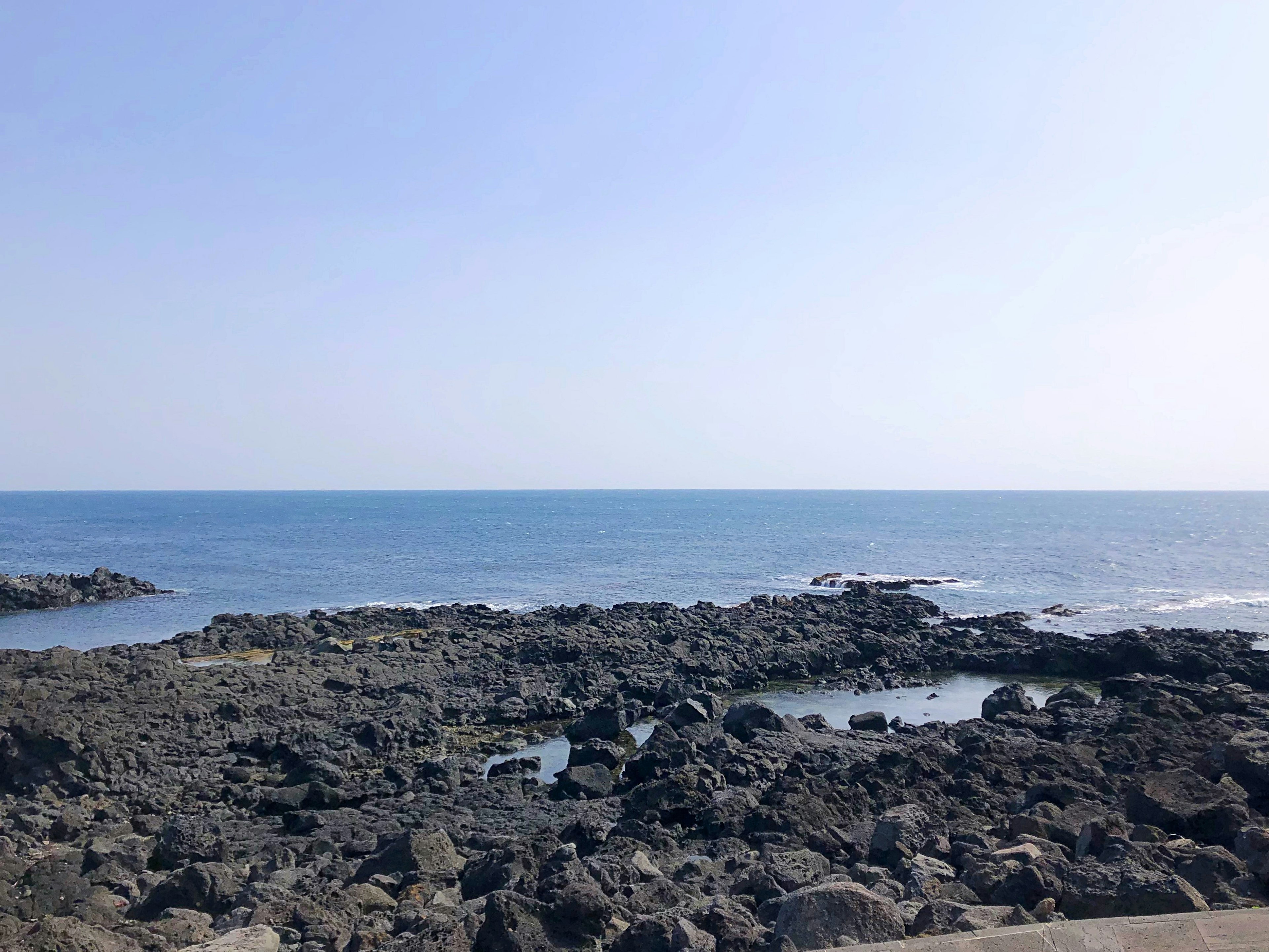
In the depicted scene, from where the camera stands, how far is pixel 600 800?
17016 mm

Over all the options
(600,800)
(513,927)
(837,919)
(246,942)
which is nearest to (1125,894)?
(837,919)

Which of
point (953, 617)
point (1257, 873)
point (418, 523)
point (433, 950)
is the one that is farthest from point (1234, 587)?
point (418, 523)

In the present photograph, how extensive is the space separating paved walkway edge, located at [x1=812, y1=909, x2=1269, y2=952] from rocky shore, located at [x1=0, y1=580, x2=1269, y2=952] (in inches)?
85.1

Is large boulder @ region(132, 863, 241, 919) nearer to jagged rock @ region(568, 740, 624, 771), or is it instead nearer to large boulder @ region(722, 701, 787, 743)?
jagged rock @ region(568, 740, 624, 771)

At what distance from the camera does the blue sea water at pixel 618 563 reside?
46.8 m

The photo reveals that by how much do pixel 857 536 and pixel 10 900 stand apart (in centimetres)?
9805

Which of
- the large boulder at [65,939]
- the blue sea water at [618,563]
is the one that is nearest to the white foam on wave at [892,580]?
the blue sea water at [618,563]

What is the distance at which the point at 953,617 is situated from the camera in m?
42.5

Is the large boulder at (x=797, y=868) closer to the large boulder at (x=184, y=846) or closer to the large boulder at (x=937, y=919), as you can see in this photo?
the large boulder at (x=937, y=919)

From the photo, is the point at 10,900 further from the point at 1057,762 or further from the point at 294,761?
the point at 1057,762

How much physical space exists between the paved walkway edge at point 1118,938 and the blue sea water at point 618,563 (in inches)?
1509

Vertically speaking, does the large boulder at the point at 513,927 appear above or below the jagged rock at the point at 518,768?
above

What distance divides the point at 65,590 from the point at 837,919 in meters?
55.0

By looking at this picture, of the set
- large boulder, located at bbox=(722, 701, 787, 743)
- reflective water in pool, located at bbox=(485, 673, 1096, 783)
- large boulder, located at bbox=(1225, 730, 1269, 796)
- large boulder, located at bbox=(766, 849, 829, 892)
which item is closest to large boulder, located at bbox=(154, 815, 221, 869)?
reflective water in pool, located at bbox=(485, 673, 1096, 783)
